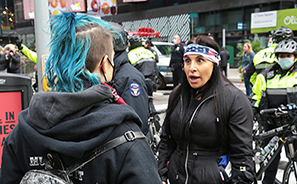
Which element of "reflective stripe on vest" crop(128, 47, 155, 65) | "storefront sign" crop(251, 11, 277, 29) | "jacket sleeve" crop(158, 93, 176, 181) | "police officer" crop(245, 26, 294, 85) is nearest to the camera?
"jacket sleeve" crop(158, 93, 176, 181)

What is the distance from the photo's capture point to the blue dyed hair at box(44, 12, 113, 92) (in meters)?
1.33

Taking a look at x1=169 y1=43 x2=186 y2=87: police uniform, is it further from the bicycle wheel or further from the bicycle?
the bicycle wheel

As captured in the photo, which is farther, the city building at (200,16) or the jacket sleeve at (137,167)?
the city building at (200,16)

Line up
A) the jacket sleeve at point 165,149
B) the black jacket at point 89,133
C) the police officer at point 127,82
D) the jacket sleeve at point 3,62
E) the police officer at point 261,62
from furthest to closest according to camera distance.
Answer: the jacket sleeve at point 3,62
the police officer at point 261,62
the police officer at point 127,82
the jacket sleeve at point 165,149
the black jacket at point 89,133

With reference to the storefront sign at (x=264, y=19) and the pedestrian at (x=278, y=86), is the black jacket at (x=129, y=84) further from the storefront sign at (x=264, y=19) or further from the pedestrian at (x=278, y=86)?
the storefront sign at (x=264, y=19)

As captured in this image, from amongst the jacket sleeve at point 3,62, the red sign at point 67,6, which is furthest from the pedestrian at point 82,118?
the jacket sleeve at point 3,62

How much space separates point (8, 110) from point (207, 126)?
7.71 feet

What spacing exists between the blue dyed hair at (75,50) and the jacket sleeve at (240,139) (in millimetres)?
1433

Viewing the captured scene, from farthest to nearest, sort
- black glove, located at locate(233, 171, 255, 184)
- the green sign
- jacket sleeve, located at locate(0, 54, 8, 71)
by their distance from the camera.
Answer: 1. the green sign
2. jacket sleeve, located at locate(0, 54, 8, 71)
3. black glove, located at locate(233, 171, 255, 184)

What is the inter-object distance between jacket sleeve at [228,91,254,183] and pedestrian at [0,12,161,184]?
1337mm

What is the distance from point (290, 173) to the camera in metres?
4.27

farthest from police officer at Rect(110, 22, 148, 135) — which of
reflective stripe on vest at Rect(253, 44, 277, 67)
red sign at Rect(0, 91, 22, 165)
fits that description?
reflective stripe on vest at Rect(253, 44, 277, 67)

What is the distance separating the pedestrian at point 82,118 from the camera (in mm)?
1233

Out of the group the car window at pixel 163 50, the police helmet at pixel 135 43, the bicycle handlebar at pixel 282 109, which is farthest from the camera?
the car window at pixel 163 50
